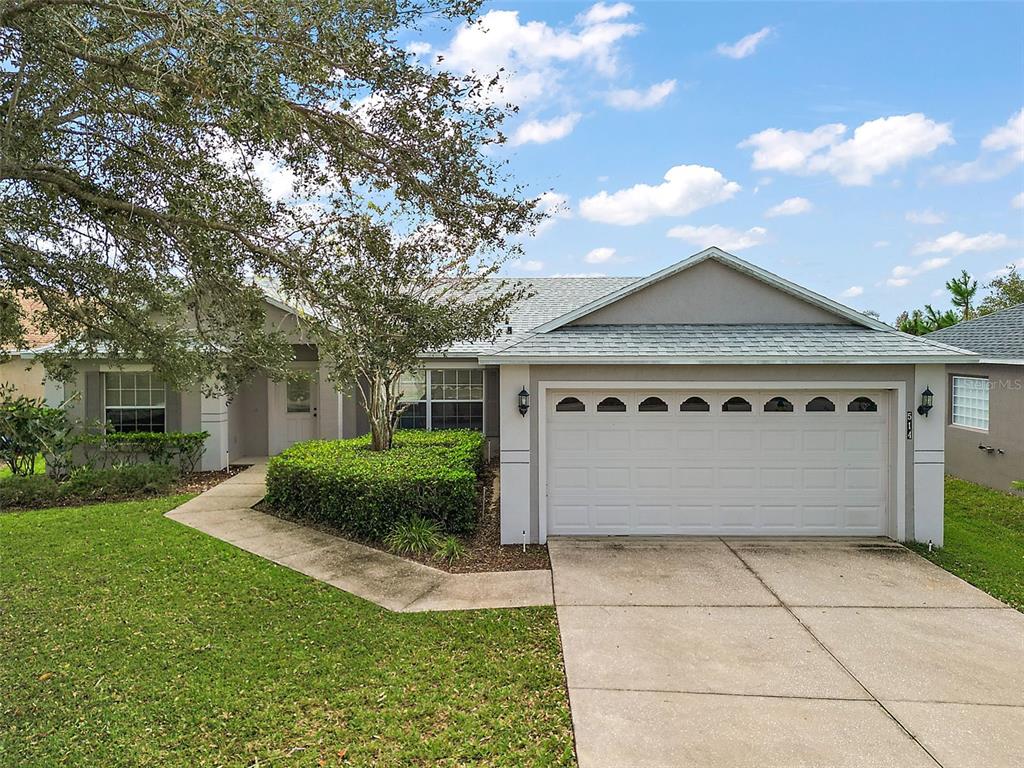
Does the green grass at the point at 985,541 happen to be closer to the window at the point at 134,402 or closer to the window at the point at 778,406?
the window at the point at 778,406

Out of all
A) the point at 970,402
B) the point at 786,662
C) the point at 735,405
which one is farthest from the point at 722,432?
the point at 970,402

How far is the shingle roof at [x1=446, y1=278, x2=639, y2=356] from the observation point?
1396 centimetres

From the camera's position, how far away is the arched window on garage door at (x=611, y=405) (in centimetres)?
850

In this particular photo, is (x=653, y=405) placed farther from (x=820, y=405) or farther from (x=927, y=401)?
(x=927, y=401)

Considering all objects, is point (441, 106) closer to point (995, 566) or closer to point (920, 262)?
point (995, 566)

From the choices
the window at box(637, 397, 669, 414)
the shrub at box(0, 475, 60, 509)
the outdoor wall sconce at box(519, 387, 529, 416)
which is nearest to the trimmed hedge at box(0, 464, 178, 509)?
the shrub at box(0, 475, 60, 509)

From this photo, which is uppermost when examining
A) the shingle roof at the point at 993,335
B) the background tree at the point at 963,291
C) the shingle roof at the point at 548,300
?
the background tree at the point at 963,291

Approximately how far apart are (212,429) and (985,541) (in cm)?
1485

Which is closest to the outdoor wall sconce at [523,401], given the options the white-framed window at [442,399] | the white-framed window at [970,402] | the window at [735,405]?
the window at [735,405]

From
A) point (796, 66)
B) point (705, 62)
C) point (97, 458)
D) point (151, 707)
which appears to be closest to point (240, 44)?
point (151, 707)

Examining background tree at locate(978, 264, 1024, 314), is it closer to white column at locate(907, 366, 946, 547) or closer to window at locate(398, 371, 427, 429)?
white column at locate(907, 366, 946, 547)

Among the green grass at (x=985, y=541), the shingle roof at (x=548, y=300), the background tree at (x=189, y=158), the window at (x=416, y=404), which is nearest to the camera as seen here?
the background tree at (x=189, y=158)

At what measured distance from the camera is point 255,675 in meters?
4.67

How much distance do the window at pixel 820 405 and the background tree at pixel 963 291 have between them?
22018 millimetres
